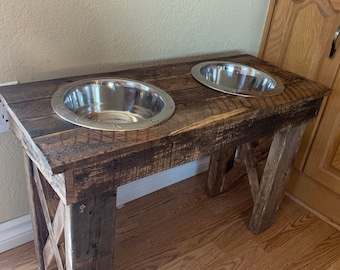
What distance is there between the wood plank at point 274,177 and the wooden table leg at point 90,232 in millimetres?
703

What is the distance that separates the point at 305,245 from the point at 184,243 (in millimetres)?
501

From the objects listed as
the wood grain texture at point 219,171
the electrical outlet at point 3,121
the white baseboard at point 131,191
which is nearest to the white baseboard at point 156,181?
the white baseboard at point 131,191

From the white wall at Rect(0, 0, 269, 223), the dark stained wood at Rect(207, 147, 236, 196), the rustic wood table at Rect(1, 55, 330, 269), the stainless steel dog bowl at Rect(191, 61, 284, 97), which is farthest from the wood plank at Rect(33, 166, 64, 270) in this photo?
the dark stained wood at Rect(207, 147, 236, 196)

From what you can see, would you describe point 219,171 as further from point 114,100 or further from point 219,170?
point 114,100

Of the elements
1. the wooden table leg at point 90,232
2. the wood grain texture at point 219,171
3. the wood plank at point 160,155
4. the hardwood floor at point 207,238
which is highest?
the wood plank at point 160,155

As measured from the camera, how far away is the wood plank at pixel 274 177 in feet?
4.49

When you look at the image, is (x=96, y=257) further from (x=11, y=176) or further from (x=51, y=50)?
(x=51, y=50)

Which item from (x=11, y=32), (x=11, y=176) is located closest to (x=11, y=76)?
(x=11, y=32)

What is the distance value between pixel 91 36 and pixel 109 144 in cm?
53

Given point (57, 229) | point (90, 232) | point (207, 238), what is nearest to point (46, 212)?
point (57, 229)

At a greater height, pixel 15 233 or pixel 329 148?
pixel 329 148

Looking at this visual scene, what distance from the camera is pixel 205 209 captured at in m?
1.68

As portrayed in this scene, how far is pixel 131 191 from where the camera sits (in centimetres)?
166

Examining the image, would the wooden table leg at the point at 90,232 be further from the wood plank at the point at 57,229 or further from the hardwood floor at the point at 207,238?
the hardwood floor at the point at 207,238
